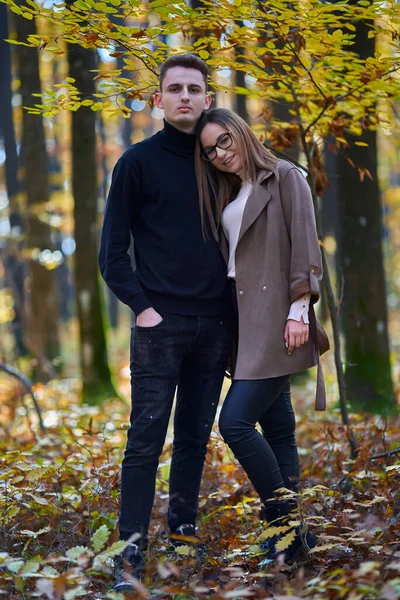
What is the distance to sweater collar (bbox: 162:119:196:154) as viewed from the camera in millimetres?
3693

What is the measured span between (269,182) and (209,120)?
0.47 meters

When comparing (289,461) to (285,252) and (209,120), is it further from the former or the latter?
→ (209,120)

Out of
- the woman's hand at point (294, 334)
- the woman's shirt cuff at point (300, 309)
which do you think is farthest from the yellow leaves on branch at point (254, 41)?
the woman's hand at point (294, 334)

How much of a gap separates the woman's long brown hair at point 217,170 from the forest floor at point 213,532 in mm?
1554

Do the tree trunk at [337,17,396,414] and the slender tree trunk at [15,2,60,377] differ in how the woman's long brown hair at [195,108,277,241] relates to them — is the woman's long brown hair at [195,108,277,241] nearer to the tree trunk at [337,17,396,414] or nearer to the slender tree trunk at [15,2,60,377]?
the tree trunk at [337,17,396,414]

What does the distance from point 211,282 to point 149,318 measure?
0.40 meters

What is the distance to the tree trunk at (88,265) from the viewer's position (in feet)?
30.9

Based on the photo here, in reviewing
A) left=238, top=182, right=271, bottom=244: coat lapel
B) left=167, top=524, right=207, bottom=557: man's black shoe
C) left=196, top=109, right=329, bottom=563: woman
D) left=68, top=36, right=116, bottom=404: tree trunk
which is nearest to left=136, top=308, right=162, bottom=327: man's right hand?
left=196, top=109, right=329, bottom=563: woman

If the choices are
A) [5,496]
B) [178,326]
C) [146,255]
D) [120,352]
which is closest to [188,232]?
[146,255]

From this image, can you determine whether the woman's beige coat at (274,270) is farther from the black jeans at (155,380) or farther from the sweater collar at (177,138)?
the sweater collar at (177,138)

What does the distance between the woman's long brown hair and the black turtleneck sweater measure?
62 mm

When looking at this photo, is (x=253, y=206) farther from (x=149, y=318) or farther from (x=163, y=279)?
(x=149, y=318)

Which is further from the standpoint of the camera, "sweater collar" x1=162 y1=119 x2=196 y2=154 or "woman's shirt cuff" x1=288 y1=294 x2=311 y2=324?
"sweater collar" x1=162 y1=119 x2=196 y2=154

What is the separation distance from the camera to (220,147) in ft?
11.7
